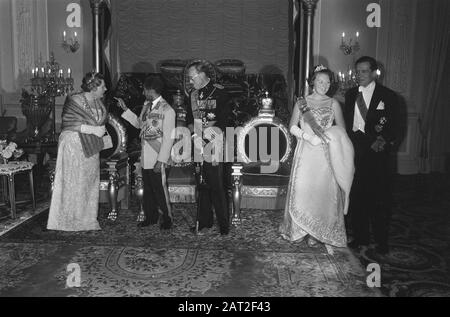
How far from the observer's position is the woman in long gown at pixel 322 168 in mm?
4344

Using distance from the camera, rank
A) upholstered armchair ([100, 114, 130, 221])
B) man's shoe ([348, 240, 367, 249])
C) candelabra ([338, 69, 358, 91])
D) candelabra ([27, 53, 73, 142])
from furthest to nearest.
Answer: candelabra ([27, 53, 73, 142]), candelabra ([338, 69, 358, 91]), upholstered armchair ([100, 114, 130, 221]), man's shoe ([348, 240, 367, 249])

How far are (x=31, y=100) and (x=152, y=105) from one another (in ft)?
11.1

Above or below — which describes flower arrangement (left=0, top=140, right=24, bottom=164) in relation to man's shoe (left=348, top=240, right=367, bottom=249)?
above

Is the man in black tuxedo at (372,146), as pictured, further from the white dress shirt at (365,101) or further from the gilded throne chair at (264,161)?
the gilded throne chair at (264,161)

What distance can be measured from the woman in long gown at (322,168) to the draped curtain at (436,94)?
4.14 m

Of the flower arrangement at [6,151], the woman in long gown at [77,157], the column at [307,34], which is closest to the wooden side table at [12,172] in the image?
the flower arrangement at [6,151]

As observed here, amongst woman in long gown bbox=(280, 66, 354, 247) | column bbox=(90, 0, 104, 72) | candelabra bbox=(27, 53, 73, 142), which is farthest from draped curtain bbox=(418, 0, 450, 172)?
candelabra bbox=(27, 53, 73, 142)

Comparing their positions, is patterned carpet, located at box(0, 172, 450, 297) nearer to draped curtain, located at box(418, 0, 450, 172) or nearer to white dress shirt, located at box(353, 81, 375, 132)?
white dress shirt, located at box(353, 81, 375, 132)

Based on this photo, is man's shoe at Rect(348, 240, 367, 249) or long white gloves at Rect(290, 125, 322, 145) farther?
man's shoe at Rect(348, 240, 367, 249)

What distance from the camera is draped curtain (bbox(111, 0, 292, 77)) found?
8734 millimetres

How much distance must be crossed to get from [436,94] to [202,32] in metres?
4.12

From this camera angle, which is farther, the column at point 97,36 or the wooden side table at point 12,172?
the column at point 97,36

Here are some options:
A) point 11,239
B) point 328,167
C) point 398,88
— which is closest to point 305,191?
point 328,167
